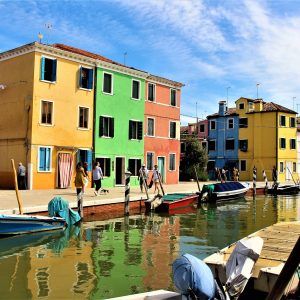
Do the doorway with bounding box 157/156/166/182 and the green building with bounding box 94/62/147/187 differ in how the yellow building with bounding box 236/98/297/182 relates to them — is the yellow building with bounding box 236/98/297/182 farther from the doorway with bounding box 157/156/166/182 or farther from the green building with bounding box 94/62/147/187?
the green building with bounding box 94/62/147/187

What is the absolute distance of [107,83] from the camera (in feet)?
89.8

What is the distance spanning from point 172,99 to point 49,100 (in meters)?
11.5

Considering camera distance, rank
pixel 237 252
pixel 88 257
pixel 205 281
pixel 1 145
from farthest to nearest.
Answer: pixel 1 145
pixel 88 257
pixel 237 252
pixel 205 281

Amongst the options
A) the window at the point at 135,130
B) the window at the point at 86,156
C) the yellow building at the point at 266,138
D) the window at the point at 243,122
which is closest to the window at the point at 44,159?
the window at the point at 86,156

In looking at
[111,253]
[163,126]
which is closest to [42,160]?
[163,126]

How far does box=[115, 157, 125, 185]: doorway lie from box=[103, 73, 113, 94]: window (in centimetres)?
451

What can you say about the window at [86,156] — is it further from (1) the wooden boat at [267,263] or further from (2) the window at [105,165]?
(1) the wooden boat at [267,263]

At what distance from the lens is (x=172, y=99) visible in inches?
1280

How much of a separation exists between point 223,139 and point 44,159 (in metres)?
28.1

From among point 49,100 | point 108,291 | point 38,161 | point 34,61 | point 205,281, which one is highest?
point 34,61

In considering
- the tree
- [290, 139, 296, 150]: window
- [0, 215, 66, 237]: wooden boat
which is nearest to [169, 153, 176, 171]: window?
the tree

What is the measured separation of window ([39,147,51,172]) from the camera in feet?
75.9

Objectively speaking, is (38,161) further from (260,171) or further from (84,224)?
(260,171)

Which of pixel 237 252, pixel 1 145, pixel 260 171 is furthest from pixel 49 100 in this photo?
pixel 260 171
